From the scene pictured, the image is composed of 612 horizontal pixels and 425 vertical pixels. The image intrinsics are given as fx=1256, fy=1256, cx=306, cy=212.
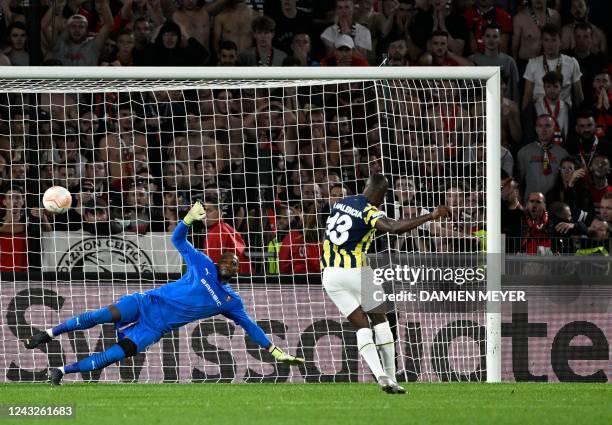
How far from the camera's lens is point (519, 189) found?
15898mm

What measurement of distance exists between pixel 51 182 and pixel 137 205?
1.07 meters

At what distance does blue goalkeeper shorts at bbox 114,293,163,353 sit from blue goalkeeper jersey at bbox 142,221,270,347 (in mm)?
20

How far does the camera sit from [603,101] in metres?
17.0

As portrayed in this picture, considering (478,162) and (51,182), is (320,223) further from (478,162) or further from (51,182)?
(51,182)

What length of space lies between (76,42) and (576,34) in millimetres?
6858

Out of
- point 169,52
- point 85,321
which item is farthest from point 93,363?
point 169,52

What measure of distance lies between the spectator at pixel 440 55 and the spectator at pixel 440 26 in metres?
0.20

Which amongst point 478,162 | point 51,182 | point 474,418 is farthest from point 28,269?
point 474,418

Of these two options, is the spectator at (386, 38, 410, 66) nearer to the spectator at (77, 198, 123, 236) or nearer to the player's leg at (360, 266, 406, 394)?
the spectator at (77, 198, 123, 236)

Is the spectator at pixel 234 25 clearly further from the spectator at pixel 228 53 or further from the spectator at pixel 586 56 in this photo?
the spectator at pixel 586 56

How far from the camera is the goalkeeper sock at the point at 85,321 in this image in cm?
1248

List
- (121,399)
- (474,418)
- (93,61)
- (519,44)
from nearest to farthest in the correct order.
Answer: (474,418), (121,399), (93,61), (519,44)

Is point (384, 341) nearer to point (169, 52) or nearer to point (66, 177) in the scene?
point (66, 177)

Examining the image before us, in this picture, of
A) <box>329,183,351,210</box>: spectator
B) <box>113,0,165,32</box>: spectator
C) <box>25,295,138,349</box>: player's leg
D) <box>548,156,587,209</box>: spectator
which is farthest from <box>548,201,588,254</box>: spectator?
<box>113,0,165,32</box>: spectator
